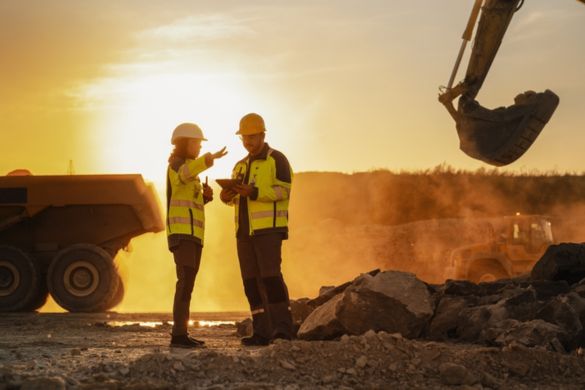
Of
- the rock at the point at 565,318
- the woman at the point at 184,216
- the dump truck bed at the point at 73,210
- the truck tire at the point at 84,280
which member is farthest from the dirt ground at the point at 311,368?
the dump truck bed at the point at 73,210

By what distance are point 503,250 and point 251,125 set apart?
12.1 meters

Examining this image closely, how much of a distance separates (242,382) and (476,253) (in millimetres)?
14162

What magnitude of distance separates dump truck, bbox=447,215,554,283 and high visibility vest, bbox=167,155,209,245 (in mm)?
11906

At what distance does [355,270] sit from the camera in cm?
3822

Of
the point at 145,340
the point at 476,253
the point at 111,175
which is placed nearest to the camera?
the point at 145,340

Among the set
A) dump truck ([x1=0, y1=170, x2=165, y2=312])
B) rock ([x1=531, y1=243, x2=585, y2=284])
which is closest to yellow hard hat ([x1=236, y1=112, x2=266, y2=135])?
rock ([x1=531, y1=243, x2=585, y2=284])

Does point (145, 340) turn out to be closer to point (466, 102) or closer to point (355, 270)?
point (466, 102)

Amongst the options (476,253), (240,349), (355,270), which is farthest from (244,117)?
(355,270)

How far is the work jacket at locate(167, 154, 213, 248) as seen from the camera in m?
9.09

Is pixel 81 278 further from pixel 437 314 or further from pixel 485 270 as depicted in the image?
pixel 485 270

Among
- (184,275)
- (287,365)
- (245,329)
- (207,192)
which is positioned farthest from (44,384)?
(245,329)

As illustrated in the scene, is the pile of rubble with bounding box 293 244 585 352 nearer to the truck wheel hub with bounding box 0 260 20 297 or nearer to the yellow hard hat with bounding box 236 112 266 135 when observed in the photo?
the yellow hard hat with bounding box 236 112 266 135

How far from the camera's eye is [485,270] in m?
20.4

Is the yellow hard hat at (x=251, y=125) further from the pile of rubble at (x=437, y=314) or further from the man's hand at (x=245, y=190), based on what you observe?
the pile of rubble at (x=437, y=314)
